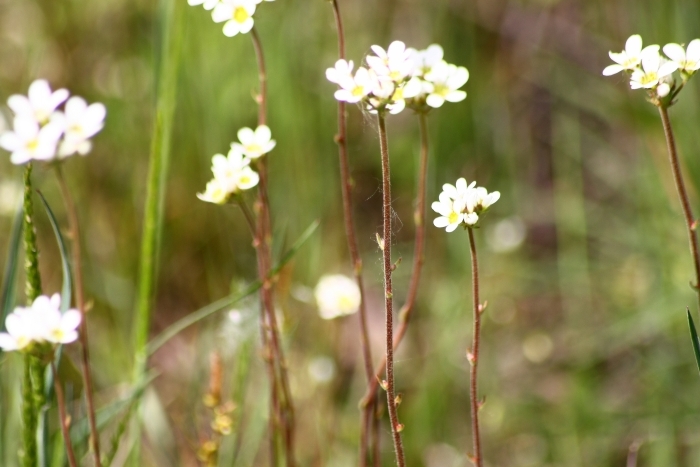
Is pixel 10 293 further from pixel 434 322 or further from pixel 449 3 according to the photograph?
pixel 449 3

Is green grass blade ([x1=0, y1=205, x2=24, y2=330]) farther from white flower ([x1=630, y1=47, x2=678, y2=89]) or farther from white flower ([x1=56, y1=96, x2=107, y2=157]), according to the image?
white flower ([x1=630, y1=47, x2=678, y2=89])

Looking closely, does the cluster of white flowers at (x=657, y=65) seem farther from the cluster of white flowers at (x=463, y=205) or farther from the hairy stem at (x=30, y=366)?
the hairy stem at (x=30, y=366)

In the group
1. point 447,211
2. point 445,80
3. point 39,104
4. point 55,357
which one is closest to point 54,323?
point 55,357

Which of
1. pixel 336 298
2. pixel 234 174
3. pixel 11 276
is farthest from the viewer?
pixel 336 298

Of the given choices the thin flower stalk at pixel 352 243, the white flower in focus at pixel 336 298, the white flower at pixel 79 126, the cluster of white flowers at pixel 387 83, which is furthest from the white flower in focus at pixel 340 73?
the white flower in focus at pixel 336 298

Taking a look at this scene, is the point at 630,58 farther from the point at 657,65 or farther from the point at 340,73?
the point at 340,73

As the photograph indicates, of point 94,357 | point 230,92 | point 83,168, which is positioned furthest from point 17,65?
point 94,357
